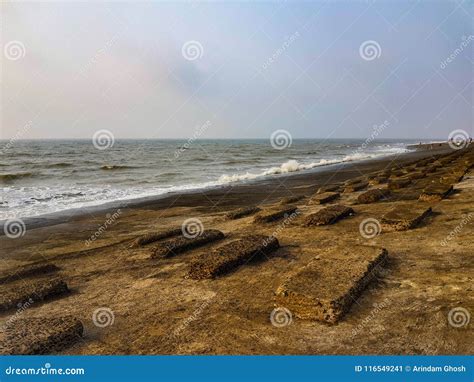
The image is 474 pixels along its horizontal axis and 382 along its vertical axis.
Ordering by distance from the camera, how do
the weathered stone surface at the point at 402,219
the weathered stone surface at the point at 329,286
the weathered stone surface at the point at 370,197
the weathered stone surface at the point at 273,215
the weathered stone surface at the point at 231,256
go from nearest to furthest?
the weathered stone surface at the point at 329,286
the weathered stone surface at the point at 231,256
the weathered stone surface at the point at 402,219
the weathered stone surface at the point at 273,215
the weathered stone surface at the point at 370,197

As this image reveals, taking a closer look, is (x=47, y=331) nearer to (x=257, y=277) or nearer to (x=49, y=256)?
(x=257, y=277)

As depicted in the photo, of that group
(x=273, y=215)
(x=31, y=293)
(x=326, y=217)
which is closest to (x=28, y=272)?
(x=31, y=293)

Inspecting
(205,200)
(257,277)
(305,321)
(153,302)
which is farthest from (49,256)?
(205,200)

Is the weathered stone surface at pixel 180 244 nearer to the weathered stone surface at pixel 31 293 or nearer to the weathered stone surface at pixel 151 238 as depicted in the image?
the weathered stone surface at pixel 151 238

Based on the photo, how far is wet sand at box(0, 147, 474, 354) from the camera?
322 centimetres

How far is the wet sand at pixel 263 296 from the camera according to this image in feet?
10.6

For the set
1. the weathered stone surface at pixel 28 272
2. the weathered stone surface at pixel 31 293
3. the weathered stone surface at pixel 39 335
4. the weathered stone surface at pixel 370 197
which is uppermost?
the weathered stone surface at pixel 28 272

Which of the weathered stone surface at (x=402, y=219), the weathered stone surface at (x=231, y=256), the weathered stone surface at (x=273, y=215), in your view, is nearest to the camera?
the weathered stone surface at (x=231, y=256)

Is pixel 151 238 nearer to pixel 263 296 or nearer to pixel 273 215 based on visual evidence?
pixel 273 215

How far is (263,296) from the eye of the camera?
163 inches

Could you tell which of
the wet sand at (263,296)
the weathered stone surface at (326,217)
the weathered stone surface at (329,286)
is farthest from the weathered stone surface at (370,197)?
the weathered stone surface at (329,286)

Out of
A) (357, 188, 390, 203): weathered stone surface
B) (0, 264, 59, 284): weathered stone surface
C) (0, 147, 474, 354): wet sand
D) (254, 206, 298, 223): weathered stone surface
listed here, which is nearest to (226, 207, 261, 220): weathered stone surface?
(254, 206, 298, 223): weathered stone surface

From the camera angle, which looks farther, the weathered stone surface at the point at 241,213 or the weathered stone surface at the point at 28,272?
the weathered stone surface at the point at 241,213

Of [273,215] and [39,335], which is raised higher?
[273,215]
